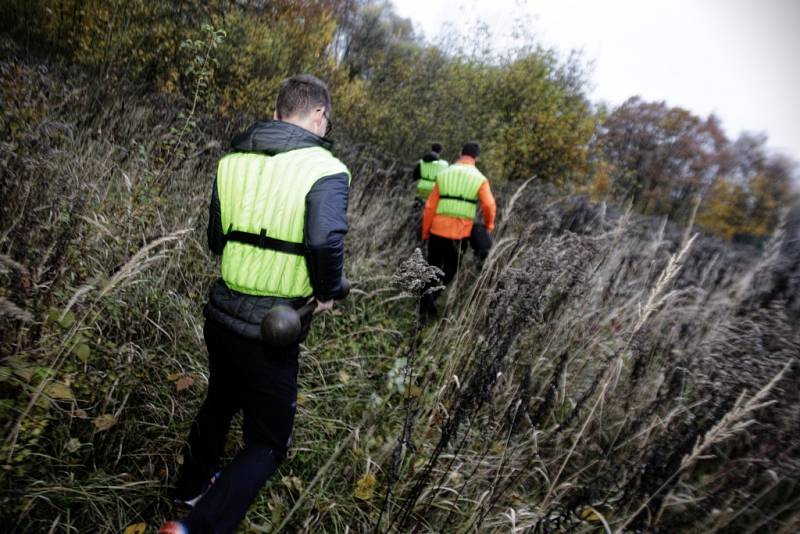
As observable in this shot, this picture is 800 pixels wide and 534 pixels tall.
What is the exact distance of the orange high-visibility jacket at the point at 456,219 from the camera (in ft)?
14.2

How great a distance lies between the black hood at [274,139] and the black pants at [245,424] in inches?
30.7

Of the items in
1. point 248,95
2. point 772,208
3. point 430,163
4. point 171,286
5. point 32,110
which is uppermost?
point 772,208

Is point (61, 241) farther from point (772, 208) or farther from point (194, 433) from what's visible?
point (772, 208)

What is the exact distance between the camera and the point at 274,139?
1.56 m

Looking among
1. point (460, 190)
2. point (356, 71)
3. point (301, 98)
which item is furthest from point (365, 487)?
point (356, 71)

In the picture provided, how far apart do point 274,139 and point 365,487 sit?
173 centimetres

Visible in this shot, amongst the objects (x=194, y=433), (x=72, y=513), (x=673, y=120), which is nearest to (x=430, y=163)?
(x=194, y=433)

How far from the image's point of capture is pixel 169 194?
10.8 feet

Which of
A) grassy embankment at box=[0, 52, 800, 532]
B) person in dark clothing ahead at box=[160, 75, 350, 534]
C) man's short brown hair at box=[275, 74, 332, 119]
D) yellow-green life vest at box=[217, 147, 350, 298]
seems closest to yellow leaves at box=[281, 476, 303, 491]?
grassy embankment at box=[0, 52, 800, 532]

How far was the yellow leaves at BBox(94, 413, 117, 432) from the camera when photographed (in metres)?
1.74

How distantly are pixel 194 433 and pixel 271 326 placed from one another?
2.70 feet

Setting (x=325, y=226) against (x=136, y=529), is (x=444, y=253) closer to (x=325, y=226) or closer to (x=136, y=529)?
(x=325, y=226)

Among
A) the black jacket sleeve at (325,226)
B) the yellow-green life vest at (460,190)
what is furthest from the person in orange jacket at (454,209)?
the black jacket sleeve at (325,226)

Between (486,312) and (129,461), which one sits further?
(486,312)
